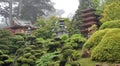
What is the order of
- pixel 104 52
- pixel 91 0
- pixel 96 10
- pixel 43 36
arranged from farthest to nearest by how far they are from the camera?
pixel 91 0, pixel 96 10, pixel 43 36, pixel 104 52

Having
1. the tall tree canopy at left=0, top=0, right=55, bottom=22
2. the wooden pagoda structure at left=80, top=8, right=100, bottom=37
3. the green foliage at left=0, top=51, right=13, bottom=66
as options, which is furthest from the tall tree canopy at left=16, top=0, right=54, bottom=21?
the green foliage at left=0, top=51, right=13, bottom=66

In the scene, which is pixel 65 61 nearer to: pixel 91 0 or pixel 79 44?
pixel 79 44

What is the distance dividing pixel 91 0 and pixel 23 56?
16.0m

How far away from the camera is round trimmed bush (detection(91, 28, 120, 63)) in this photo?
15391mm

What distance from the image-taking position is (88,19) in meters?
28.0

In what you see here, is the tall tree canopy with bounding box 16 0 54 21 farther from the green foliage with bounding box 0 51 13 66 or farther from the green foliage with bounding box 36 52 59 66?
the green foliage with bounding box 36 52 59 66

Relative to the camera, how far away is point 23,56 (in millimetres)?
18344

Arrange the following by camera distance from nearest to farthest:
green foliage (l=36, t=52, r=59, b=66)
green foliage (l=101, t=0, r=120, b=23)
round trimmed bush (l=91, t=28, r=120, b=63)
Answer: round trimmed bush (l=91, t=28, r=120, b=63) → green foliage (l=36, t=52, r=59, b=66) → green foliage (l=101, t=0, r=120, b=23)

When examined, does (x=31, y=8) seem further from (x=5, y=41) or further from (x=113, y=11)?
(x=113, y=11)

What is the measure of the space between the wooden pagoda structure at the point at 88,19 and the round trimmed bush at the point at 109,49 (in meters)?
10.3

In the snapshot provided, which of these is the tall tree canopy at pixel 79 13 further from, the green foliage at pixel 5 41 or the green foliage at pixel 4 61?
the green foliage at pixel 4 61

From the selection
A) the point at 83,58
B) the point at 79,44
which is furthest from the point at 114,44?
the point at 79,44

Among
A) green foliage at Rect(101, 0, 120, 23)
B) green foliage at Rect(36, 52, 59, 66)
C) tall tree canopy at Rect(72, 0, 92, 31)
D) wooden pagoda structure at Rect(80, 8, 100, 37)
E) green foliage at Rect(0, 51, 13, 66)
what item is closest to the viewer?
green foliage at Rect(36, 52, 59, 66)

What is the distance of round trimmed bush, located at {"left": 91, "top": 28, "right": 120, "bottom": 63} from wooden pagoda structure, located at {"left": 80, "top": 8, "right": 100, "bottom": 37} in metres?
10.3
